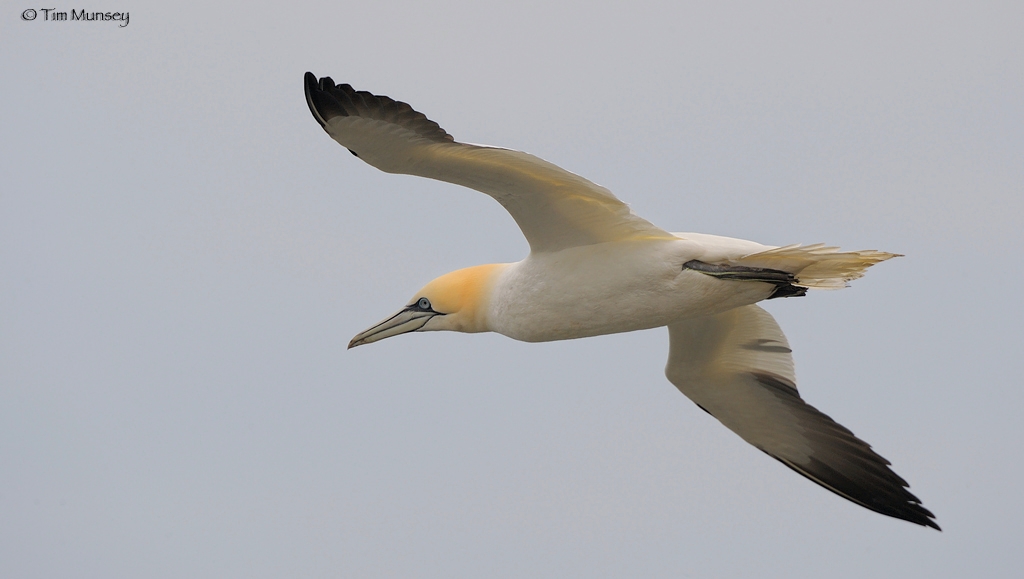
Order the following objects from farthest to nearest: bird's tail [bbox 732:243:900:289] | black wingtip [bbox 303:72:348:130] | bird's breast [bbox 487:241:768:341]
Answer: bird's breast [bbox 487:241:768:341] < bird's tail [bbox 732:243:900:289] < black wingtip [bbox 303:72:348:130]

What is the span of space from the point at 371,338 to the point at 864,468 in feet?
14.3

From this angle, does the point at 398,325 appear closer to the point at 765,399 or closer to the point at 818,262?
the point at 765,399

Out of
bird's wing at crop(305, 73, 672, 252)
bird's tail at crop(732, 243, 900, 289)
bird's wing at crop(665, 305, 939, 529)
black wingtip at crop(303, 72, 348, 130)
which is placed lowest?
bird's wing at crop(665, 305, 939, 529)

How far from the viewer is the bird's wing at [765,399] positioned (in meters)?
10.7

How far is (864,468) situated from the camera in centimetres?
1067

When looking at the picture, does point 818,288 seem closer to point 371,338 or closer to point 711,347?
point 711,347

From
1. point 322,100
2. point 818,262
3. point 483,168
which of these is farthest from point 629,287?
point 322,100

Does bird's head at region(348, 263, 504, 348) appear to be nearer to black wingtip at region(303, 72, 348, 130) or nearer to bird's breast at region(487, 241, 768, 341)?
bird's breast at region(487, 241, 768, 341)

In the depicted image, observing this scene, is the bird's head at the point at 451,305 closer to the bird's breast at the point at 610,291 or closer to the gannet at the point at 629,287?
the gannet at the point at 629,287

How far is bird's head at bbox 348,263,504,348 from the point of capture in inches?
391

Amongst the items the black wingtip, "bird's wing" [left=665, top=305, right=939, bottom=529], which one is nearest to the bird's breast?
"bird's wing" [left=665, top=305, right=939, bottom=529]

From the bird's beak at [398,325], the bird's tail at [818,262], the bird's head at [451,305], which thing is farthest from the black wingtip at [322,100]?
the bird's tail at [818,262]

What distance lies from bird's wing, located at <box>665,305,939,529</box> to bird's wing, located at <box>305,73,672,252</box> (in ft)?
6.79

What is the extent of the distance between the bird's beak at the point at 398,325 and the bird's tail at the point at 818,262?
2854 mm
